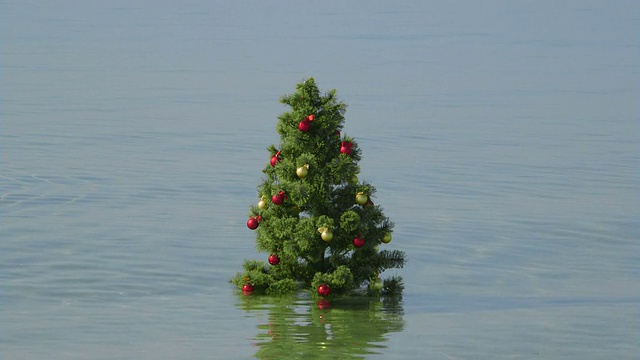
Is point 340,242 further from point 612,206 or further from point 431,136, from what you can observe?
point 431,136

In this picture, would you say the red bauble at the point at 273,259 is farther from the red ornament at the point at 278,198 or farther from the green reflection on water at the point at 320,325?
the red ornament at the point at 278,198

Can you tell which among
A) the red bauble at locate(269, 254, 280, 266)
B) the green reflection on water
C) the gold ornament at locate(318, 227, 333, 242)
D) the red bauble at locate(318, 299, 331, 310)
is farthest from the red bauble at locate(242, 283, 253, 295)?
the gold ornament at locate(318, 227, 333, 242)

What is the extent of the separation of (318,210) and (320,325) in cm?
115

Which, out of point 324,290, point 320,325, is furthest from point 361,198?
point 320,325

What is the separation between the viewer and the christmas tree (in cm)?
1205

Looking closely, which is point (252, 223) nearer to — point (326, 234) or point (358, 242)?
point (326, 234)

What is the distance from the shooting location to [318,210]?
12219 millimetres

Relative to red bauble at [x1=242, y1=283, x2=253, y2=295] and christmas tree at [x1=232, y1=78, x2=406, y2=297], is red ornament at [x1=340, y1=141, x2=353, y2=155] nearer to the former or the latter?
christmas tree at [x1=232, y1=78, x2=406, y2=297]

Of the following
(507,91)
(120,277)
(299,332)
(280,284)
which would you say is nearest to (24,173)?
(120,277)

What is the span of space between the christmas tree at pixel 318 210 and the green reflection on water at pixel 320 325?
0.17m

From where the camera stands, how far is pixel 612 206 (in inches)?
672

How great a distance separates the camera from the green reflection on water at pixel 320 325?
35.2 feet

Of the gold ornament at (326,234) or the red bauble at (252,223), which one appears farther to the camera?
the red bauble at (252,223)

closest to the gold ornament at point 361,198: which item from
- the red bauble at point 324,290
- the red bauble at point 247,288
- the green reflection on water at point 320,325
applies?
the red bauble at point 324,290
